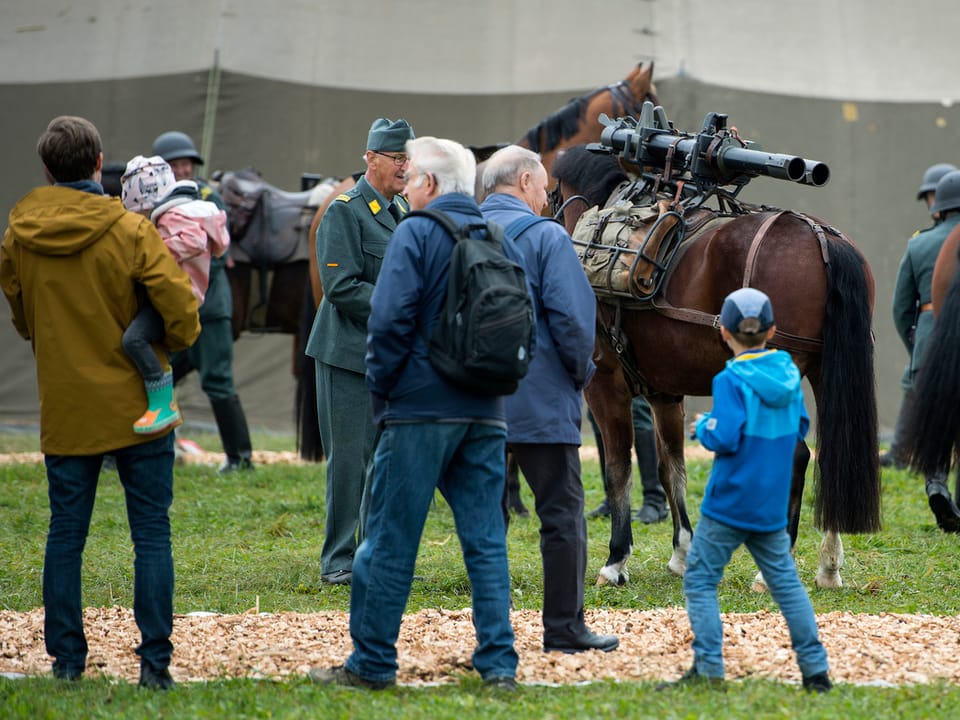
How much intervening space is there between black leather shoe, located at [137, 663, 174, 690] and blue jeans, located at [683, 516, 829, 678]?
1667mm

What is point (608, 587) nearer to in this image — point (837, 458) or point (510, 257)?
point (837, 458)

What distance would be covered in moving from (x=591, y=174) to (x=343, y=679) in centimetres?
350

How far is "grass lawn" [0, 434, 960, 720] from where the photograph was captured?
3672 millimetres

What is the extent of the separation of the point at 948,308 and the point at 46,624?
4.81 metres

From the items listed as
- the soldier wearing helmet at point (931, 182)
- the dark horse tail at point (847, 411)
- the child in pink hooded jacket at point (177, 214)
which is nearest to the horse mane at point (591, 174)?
the dark horse tail at point (847, 411)

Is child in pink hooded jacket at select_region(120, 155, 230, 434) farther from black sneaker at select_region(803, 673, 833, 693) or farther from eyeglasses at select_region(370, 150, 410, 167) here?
black sneaker at select_region(803, 673, 833, 693)

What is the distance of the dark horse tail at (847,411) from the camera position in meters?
5.27

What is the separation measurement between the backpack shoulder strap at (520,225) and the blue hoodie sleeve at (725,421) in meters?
0.92

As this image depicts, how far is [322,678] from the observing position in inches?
156

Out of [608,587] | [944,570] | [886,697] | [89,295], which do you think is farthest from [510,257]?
[944,570]

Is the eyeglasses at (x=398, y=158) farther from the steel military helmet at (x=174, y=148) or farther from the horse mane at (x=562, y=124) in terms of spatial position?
the steel military helmet at (x=174, y=148)

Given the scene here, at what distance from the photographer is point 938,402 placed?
6.51 m

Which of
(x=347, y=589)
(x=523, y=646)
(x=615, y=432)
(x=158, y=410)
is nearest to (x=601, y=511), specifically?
(x=615, y=432)

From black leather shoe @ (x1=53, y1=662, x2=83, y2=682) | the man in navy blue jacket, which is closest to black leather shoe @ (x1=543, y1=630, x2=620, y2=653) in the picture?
the man in navy blue jacket
